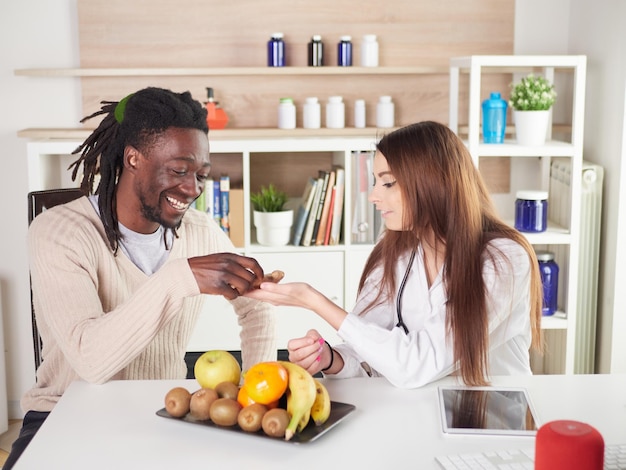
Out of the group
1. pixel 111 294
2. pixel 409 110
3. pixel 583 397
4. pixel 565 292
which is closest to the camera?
pixel 583 397

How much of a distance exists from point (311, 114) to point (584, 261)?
118 cm

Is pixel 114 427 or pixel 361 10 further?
pixel 361 10

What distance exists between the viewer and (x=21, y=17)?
3.32 meters

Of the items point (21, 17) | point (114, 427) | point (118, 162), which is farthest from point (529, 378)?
point (21, 17)

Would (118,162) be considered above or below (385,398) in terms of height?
above

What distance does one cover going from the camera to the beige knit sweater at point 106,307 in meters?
1.70

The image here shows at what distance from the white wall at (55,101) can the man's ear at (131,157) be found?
1.57 metres

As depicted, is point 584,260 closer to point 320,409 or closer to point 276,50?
point 276,50

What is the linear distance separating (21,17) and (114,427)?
231cm

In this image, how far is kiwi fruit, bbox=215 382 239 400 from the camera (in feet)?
5.03

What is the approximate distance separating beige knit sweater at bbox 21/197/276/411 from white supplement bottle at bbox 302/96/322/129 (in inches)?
48.2

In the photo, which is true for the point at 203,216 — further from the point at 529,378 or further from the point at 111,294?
the point at 529,378

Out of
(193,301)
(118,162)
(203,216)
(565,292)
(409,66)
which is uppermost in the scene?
(409,66)

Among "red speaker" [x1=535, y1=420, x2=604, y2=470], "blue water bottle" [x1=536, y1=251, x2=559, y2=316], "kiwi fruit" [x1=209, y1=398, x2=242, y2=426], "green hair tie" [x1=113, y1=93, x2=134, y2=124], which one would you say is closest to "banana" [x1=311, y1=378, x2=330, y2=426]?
"kiwi fruit" [x1=209, y1=398, x2=242, y2=426]
